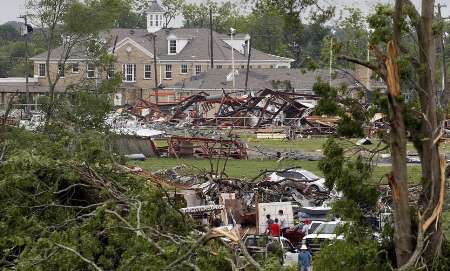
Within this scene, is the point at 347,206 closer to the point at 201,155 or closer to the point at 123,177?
the point at 123,177

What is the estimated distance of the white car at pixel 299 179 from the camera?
33.3m

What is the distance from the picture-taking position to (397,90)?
16.8 m

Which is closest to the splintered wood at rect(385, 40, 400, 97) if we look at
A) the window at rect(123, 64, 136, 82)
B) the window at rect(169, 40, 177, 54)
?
the window at rect(123, 64, 136, 82)

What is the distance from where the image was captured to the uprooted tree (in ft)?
55.3

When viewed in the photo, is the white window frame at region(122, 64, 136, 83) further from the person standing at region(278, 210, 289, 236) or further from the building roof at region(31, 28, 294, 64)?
the person standing at region(278, 210, 289, 236)

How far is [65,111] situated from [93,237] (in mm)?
21978

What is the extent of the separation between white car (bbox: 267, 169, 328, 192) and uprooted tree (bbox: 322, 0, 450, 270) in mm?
14905

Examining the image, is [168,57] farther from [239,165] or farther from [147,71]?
[239,165]

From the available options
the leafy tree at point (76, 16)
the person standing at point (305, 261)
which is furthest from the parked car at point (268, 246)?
the leafy tree at point (76, 16)

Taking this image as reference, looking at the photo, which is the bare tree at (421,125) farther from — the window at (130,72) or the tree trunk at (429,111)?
the window at (130,72)

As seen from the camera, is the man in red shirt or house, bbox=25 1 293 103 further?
house, bbox=25 1 293 103

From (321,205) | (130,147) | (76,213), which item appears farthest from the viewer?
(130,147)

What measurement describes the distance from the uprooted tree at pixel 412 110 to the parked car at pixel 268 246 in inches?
71.0

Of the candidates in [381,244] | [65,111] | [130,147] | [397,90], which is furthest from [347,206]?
[130,147]
